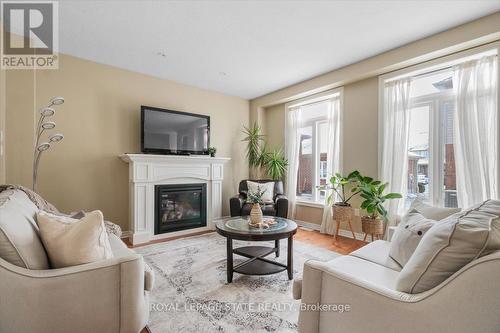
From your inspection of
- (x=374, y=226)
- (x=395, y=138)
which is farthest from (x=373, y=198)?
(x=395, y=138)

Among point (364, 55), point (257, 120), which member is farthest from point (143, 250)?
point (364, 55)

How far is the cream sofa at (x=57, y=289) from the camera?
1081 millimetres

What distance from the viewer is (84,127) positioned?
3424 millimetres

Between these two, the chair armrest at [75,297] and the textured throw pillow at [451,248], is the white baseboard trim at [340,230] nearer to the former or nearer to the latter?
the textured throw pillow at [451,248]

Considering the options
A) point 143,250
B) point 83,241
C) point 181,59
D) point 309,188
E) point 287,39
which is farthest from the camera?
point 309,188

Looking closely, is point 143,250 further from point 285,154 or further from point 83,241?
point 285,154

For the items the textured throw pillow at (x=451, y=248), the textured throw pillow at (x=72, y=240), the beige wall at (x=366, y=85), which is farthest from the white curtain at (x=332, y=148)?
the textured throw pillow at (x=72, y=240)

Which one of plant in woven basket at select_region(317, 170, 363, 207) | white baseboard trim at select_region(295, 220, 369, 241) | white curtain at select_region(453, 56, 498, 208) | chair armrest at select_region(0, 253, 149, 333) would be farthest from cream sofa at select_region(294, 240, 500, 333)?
white baseboard trim at select_region(295, 220, 369, 241)

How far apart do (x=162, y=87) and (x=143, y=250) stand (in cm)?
270

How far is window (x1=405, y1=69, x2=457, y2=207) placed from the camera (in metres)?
2.92

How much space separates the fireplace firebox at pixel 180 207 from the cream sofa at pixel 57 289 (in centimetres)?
247

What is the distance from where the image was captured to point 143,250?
3.14m

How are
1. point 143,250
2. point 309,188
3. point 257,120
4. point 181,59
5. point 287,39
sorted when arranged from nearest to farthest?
point 287,39 → point 143,250 → point 181,59 → point 309,188 → point 257,120

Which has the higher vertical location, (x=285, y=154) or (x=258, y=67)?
(x=258, y=67)
